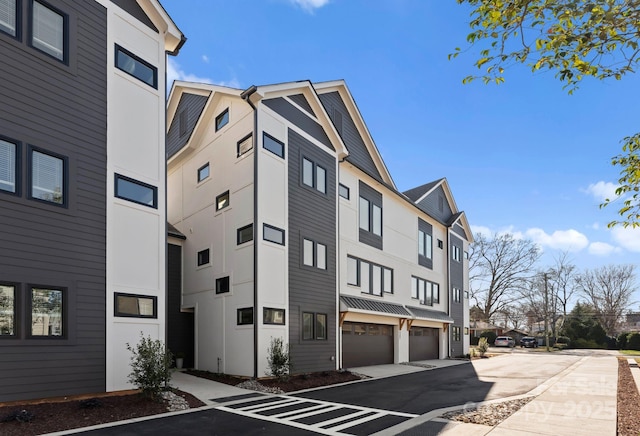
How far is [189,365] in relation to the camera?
1791 cm

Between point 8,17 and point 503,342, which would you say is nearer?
point 8,17

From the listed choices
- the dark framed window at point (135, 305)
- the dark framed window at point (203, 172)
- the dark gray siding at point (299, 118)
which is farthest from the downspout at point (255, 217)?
the dark framed window at point (203, 172)

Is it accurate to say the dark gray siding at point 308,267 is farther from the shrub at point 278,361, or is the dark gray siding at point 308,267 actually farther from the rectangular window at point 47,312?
the rectangular window at point 47,312

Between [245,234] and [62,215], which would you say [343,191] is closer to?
[245,234]

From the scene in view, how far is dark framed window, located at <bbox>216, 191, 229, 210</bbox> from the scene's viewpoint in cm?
1692

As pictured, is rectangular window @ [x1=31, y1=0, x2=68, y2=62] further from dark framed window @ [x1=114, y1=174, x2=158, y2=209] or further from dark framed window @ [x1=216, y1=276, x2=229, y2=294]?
dark framed window @ [x1=216, y1=276, x2=229, y2=294]

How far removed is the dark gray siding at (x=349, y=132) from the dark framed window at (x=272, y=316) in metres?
8.49

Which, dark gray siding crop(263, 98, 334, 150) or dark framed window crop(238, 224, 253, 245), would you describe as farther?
dark gray siding crop(263, 98, 334, 150)

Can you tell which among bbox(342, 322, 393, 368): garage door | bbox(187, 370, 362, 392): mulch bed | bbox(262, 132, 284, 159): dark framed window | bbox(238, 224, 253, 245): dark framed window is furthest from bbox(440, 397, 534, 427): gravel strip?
bbox(262, 132, 284, 159): dark framed window

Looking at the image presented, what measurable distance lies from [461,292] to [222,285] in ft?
76.6

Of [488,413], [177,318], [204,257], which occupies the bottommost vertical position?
[488,413]

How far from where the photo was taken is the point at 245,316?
49.7 feet

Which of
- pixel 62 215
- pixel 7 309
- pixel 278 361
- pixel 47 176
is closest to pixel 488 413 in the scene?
pixel 278 361

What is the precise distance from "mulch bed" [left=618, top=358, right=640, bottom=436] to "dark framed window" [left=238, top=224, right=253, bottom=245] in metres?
10.9
